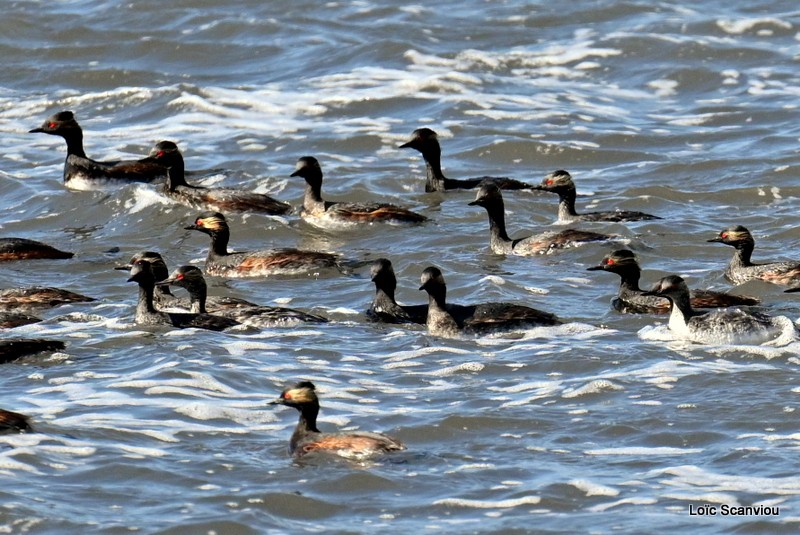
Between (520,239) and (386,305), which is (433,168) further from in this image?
(386,305)

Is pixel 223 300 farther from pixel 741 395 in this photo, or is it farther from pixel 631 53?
pixel 631 53

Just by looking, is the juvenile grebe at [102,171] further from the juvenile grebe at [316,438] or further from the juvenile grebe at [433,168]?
the juvenile grebe at [316,438]

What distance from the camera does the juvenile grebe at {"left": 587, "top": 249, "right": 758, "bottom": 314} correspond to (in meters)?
16.2

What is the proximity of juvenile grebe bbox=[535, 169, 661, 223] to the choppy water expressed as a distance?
0.30 metres

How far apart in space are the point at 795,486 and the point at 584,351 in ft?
12.7

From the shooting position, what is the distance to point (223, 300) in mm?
16578

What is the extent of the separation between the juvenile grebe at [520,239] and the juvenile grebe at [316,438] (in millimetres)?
7780

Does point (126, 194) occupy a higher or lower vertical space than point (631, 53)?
lower

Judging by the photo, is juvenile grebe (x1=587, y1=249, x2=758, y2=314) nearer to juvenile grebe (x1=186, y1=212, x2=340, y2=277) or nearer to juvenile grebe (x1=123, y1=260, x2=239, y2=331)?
juvenile grebe (x1=186, y1=212, x2=340, y2=277)

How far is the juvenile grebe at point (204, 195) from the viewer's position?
70.8 ft

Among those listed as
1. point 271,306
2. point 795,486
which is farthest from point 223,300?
point 795,486

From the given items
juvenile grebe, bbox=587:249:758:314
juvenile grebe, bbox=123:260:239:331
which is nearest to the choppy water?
juvenile grebe, bbox=123:260:239:331

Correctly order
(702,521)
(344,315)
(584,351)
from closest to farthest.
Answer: (702,521)
(584,351)
(344,315)

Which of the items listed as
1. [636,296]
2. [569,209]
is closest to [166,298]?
[636,296]
